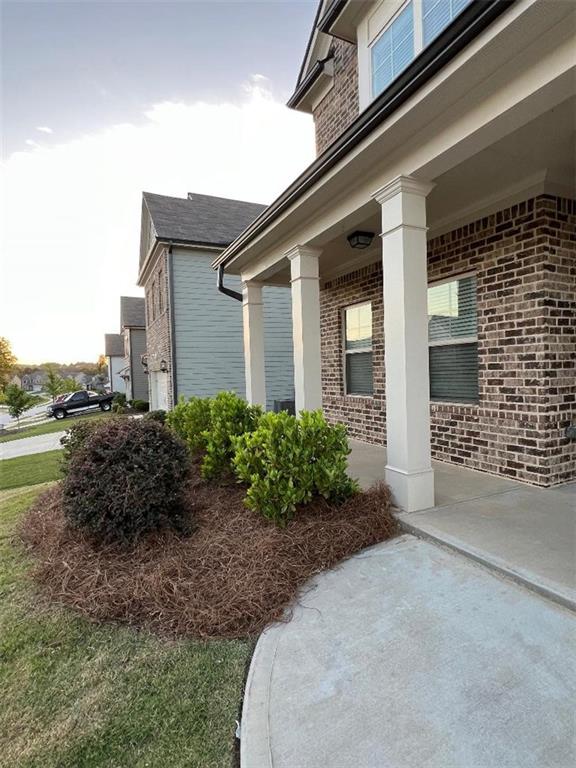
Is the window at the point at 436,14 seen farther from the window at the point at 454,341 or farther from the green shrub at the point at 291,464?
the green shrub at the point at 291,464

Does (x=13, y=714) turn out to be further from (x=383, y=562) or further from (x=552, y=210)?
(x=552, y=210)

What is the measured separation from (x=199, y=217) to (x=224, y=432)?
11673 mm

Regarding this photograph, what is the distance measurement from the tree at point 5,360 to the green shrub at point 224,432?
36086mm

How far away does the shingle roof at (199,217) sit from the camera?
12445 millimetres

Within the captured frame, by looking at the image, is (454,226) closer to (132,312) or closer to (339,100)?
(339,100)

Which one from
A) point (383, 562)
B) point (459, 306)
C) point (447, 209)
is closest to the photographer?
point (383, 562)

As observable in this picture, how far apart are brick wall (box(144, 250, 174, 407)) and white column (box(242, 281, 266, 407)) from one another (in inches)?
211

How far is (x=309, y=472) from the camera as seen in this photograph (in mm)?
3350

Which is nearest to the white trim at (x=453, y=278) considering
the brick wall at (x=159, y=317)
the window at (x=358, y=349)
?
the window at (x=358, y=349)

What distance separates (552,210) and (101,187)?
8.25 metres

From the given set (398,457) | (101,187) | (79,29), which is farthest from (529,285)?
(101,187)

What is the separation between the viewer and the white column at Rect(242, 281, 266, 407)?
7.06 metres

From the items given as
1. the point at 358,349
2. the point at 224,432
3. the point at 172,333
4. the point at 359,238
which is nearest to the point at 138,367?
the point at 172,333

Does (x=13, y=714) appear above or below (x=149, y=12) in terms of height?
below
